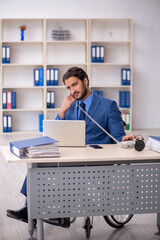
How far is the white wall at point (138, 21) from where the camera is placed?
729 centimetres

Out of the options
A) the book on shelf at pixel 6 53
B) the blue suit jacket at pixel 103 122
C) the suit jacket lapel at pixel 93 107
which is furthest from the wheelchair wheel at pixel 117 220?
the book on shelf at pixel 6 53

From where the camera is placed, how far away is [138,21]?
298 inches

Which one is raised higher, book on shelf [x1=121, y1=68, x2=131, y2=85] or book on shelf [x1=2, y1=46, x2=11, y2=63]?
book on shelf [x1=2, y1=46, x2=11, y2=63]

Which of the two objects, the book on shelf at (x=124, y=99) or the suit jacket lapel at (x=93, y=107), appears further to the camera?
the book on shelf at (x=124, y=99)

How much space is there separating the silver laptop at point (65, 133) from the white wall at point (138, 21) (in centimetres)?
511

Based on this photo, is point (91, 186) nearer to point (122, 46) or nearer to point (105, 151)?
point (105, 151)

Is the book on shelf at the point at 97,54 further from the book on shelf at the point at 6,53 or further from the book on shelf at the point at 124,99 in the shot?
the book on shelf at the point at 6,53

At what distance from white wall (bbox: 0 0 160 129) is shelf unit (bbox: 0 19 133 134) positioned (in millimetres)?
147

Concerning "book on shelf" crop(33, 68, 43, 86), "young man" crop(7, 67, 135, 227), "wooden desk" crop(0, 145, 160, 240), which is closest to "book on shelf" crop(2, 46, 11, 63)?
"book on shelf" crop(33, 68, 43, 86)

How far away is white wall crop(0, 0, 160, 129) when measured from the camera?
23.9ft

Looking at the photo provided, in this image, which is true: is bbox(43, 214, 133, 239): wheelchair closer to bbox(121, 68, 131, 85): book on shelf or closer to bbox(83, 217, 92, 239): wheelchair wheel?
bbox(83, 217, 92, 239): wheelchair wheel

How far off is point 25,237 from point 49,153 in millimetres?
731

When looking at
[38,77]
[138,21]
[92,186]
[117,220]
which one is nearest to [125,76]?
[138,21]

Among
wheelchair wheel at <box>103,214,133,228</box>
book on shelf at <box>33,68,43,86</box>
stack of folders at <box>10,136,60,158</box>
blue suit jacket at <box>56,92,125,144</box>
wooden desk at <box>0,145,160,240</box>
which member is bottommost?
wheelchair wheel at <box>103,214,133,228</box>
